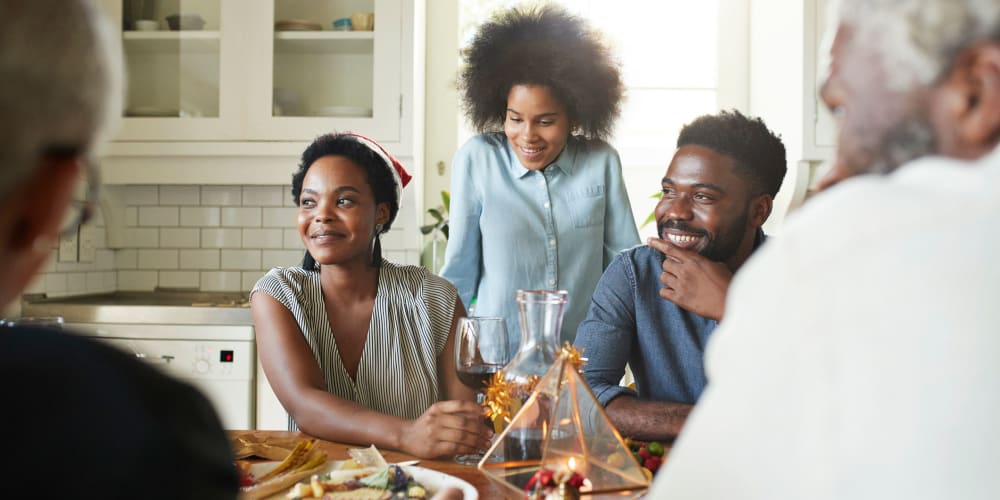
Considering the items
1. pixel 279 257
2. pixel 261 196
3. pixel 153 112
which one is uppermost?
pixel 153 112

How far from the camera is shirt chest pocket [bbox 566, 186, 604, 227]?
8.16 feet

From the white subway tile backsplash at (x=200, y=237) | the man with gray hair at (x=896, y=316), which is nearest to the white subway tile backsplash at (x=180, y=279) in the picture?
the white subway tile backsplash at (x=200, y=237)

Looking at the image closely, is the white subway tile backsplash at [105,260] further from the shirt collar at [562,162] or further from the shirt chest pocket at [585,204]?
the shirt chest pocket at [585,204]

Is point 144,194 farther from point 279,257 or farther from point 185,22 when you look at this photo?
point 185,22

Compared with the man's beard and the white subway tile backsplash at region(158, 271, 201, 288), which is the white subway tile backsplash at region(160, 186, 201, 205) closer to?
the white subway tile backsplash at region(158, 271, 201, 288)

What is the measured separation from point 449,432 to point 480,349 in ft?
0.57

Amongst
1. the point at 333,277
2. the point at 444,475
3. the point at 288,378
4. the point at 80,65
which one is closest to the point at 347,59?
the point at 333,277

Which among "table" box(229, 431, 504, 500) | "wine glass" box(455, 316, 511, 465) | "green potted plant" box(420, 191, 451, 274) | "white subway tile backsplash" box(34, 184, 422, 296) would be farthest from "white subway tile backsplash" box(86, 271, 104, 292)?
"wine glass" box(455, 316, 511, 465)

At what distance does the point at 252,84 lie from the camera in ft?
10.7

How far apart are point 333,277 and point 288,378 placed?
0.32m

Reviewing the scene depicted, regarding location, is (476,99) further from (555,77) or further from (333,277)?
(333,277)

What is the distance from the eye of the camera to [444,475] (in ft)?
3.89

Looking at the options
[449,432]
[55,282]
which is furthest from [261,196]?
[449,432]

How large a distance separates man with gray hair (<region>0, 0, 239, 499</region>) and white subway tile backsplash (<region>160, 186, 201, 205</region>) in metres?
3.20
